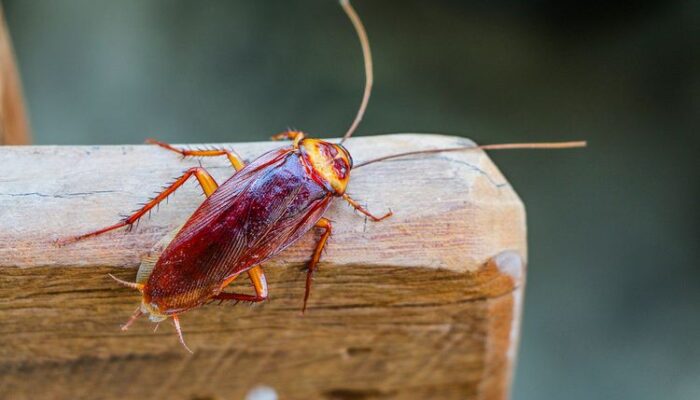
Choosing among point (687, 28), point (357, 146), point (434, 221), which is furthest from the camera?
point (687, 28)

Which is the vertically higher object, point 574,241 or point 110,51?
point 110,51

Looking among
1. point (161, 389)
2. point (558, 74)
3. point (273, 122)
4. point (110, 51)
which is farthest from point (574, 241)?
point (110, 51)

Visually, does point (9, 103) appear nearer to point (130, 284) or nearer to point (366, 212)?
point (130, 284)

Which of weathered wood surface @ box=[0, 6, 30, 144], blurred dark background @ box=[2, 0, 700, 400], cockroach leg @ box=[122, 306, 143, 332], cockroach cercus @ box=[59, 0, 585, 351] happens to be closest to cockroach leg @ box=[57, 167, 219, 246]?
cockroach cercus @ box=[59, 0, 585, 351]

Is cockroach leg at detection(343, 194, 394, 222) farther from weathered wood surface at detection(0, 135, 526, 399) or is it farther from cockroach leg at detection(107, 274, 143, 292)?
cockroach leg at detection(107, 274, 143, 292)

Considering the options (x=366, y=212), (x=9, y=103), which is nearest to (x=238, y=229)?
(x=366, y=212)

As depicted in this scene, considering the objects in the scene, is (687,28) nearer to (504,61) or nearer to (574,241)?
(504,61)

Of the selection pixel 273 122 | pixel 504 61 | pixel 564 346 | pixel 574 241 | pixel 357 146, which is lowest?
pixel 564 346
